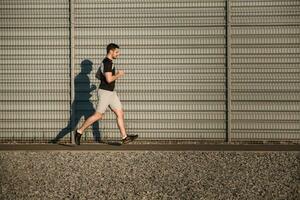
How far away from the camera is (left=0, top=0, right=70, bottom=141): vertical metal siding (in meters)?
11.8

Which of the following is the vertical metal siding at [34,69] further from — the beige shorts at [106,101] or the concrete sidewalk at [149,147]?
the beige shorts at [106,101]

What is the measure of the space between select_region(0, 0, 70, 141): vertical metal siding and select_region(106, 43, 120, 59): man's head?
1214 mm

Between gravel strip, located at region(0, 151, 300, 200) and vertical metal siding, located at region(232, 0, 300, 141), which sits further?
vertical metal siding, located at region(232, 0, 300, 141)

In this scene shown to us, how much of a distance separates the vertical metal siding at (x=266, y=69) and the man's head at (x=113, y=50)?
2136mm

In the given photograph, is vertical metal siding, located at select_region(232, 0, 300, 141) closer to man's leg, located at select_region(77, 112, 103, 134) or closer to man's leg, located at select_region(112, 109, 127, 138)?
man's leg, located at select_region(112, 109, 127, 138)

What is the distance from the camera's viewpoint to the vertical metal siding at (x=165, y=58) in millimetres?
11586

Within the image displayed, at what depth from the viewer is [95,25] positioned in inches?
461

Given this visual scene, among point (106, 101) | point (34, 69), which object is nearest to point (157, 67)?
point (106, 101)

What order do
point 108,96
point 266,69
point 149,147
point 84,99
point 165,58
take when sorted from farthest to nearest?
point 84,99 < point 165,58 < point 266,69 < point 149,147 < point 108,96

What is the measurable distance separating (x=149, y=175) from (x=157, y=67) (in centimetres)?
387

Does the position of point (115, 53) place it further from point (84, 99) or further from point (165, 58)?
point (84, 99)

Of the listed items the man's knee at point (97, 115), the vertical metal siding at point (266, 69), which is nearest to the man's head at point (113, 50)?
the man's knee at point (97, 115)

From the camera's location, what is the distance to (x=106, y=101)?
1081cm

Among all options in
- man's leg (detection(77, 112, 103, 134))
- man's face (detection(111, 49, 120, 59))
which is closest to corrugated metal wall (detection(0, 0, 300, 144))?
man's face (detection(111, 49, 120, 59))
